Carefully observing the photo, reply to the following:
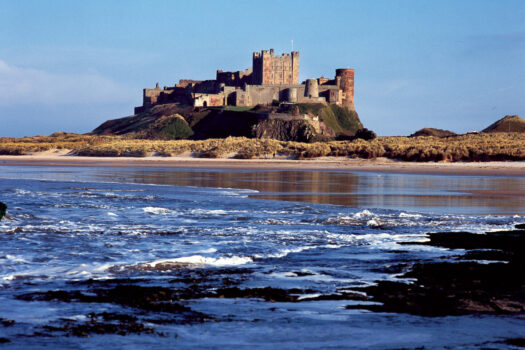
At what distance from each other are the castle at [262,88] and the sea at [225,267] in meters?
88.4

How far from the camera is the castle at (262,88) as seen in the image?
104m

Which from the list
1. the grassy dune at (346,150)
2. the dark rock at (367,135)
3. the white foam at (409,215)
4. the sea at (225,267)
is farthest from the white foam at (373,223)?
the dark rock at (367,135)

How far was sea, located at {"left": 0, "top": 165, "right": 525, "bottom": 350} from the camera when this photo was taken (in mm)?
4660

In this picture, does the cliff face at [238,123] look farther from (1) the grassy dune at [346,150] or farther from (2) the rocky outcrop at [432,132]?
(1) the grassy dune at [346,150]

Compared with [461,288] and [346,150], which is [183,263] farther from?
[346,150]

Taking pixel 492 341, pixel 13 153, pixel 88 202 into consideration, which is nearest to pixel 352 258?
pixel 492 341

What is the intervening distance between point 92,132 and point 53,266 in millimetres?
112816

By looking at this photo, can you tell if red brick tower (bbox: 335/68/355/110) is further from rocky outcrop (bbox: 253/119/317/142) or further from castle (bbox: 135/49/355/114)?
rocky outcrop (bbox: 253/119/317/142)

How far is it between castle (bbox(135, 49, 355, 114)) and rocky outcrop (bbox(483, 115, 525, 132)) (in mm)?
31904

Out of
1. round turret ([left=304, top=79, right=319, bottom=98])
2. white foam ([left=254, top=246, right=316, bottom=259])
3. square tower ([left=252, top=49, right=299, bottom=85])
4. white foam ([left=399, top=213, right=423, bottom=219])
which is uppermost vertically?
square tower ([left=252, top=49, right=299, bottom=85])

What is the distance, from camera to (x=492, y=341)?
177 inches

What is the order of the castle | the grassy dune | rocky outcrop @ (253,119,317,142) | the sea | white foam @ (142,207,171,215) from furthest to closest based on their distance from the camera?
1. the castle
2. rocky outcrop @ (253,119,317,142)
3. the grassy dune
4. white foam @ (142,207,171,215)
5. the sea

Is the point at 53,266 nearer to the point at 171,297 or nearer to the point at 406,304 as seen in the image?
the point at 171,297

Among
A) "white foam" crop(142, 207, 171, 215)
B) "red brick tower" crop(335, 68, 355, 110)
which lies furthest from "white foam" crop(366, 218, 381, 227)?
"red brick tower" crop(335, 68, 355, 110)
